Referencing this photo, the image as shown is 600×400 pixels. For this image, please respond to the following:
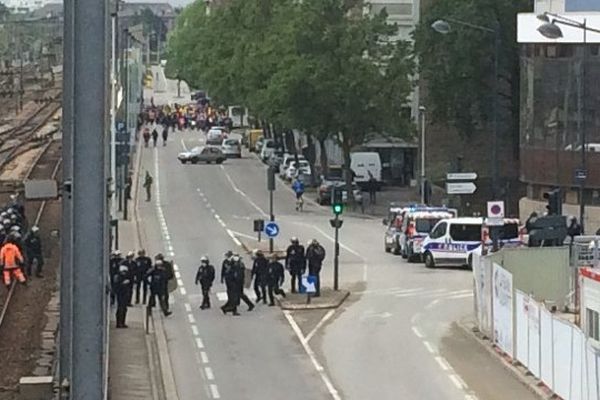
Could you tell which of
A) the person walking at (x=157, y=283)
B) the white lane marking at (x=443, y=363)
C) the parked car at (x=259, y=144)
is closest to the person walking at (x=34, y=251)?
the person walking at (x=157, y=283)

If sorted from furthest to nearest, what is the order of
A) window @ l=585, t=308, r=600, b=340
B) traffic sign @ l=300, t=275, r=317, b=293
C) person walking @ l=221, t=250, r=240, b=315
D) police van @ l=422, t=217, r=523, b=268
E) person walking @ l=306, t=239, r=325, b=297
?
police van @ l=422, t=217, r=523, b=268
person walking @ l=306, t=239, r=325, b=297
traffic sign @ l=300, t=275, r=317, b=293
person walking @ l=221, t=250, r=240, b=315
window @ l=585, t=308, r=600, b=340

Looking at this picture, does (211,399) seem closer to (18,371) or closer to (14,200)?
(18,371)

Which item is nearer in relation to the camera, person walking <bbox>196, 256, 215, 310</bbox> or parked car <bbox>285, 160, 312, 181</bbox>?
person walking <bbox>196, 256, 215, 310</bbox>

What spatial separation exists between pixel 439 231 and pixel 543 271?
15.3 metres

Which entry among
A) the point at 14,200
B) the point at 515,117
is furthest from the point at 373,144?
the point at 14,200

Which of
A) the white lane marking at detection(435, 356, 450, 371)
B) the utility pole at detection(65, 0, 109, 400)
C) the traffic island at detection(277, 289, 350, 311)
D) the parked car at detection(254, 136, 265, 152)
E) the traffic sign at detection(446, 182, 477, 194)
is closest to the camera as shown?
the utility pole at detection(65, 0, 109, 400)

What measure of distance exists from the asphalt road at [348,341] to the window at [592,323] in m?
3.69

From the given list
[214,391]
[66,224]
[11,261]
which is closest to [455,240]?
[11,261]

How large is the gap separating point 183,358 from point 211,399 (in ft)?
13.5

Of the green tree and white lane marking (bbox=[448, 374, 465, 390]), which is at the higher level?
the green tree

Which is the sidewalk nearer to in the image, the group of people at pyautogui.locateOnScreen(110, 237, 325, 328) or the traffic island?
the group of people at pyautogui.locateOnScreen(110, 237, 325, 328)

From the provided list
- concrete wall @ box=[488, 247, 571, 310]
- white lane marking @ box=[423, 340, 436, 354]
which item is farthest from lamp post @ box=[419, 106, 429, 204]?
concrete wall @ box=[488, 247, 571, 310]

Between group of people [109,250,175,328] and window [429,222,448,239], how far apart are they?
37.5 ft

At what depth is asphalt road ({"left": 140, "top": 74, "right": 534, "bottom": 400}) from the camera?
26.7m
